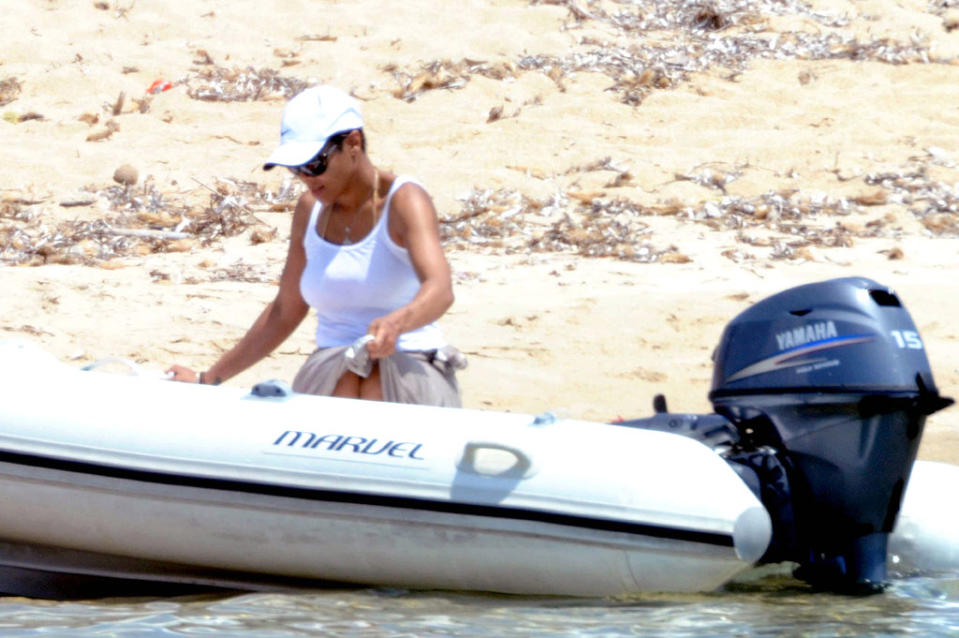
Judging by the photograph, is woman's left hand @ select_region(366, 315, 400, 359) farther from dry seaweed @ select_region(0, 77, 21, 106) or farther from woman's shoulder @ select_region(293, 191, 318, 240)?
dry seaweed @ select_region(0, 77, 21, 106)

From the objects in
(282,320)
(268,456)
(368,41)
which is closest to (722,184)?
(368,41)

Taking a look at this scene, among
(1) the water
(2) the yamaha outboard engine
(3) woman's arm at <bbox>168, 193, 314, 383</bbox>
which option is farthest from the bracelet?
(2) the yamaha outboard engine

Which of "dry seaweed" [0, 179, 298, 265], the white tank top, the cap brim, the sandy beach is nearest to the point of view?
the cap brim

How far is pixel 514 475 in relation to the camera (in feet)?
12.2

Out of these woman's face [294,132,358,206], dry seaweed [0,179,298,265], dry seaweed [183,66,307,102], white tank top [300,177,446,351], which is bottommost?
white tank top [300,177,446,351]

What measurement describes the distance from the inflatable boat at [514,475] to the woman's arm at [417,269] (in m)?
0.20

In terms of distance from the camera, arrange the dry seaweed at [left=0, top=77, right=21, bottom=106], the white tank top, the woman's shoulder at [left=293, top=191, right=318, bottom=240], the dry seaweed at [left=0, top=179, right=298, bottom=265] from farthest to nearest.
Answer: the dry seaweed at [left=0, top=77, right=21, bottom=106] → the dry seaweed at [left=0, top=179, right=298, bottom=265] → the woman's shoulder at [left=293, top=191, right=318, bottom=240] → the white tank top

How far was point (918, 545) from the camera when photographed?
13.4 ft

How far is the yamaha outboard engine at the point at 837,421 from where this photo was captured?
12.0 ft

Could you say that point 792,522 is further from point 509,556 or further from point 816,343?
point 509,556

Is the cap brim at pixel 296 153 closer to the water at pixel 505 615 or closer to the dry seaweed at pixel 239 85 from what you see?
the water at pixel 505 615

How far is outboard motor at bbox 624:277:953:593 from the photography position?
3.67 metres

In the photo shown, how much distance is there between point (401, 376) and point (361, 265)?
28cm

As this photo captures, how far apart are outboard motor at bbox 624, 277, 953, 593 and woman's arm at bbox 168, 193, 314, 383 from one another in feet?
3.88
